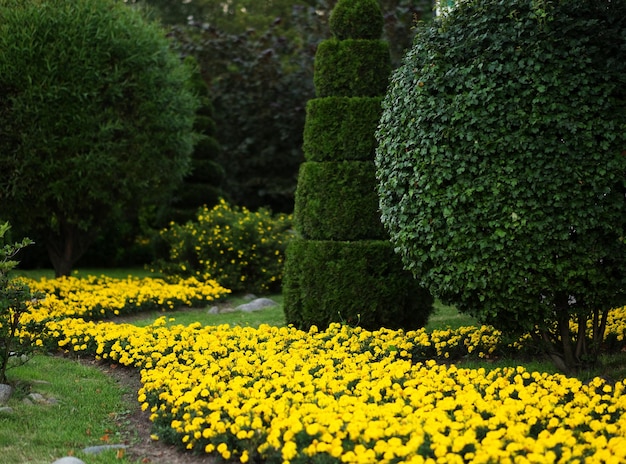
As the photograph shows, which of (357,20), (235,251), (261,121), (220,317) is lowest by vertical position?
(220,317)

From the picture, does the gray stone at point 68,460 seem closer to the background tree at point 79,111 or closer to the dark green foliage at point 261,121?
the background tree at point 79,111

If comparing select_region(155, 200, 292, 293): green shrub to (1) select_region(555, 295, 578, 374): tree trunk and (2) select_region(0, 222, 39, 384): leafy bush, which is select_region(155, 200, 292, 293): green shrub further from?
(1) select_region(555, 295, 578, 374): tree trunk

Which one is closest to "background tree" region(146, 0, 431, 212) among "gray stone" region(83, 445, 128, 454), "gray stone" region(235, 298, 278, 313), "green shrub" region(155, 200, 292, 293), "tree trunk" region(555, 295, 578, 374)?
"green shrub" region(155, 200, 292, 293)

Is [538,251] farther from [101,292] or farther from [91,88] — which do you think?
[91,88]

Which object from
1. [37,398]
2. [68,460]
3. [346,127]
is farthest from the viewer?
[346,127]

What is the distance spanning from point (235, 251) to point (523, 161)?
339 inches

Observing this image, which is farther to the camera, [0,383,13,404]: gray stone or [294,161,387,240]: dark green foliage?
[294,161,387,240]: dark green foliage

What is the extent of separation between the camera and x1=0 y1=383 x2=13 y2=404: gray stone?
5.79 m

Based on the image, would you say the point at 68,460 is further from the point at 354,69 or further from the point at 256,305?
the point at 256,305

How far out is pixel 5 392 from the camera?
587 cm

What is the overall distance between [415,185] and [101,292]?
6.49 metres

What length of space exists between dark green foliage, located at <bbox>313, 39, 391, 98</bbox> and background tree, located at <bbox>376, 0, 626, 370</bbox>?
2309 mm

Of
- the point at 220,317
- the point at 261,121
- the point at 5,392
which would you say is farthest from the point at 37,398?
the point at 261,121

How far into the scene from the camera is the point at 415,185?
625cm
